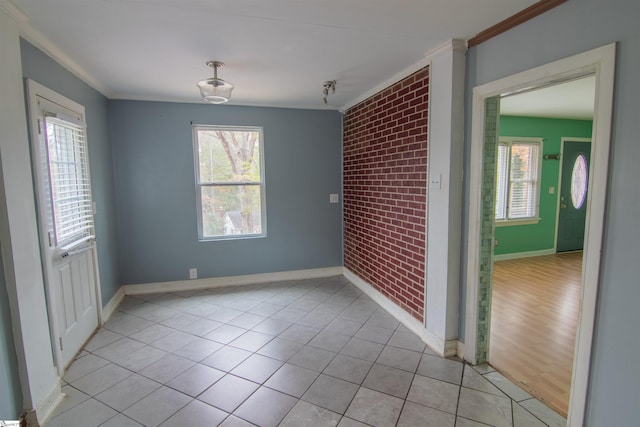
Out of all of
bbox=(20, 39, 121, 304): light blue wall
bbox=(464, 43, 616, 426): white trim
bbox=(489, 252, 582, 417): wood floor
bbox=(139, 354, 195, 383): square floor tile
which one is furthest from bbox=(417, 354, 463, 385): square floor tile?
bbox=(20, 39, 121, 304): light blue wall

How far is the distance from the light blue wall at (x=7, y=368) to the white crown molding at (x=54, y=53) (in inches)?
55.3

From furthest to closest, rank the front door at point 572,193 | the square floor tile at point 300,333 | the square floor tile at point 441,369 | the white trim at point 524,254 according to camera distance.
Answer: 1. the front door at point 572,193
2. the white trim at point 524,254
3. the square floor tile at point 300,333
4. the square floor tile at point 441,369

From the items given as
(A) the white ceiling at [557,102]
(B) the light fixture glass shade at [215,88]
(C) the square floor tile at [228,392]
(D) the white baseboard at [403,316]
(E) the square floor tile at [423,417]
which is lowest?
(C) the square floor tile at [228,392]

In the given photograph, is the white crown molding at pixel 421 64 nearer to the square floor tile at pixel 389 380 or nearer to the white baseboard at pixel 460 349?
the white baseboard at pixel 460 349

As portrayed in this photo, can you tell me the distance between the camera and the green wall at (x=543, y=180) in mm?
5302

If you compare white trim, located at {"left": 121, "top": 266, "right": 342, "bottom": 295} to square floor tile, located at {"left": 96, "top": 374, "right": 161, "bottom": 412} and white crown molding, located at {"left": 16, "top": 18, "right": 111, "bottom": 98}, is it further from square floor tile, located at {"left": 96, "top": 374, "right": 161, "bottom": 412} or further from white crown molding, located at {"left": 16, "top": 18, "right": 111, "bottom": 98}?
white crown molding, located at {"left": 16, "top": 18, "right": 111, "bottom": 98}

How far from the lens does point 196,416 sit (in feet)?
6.30

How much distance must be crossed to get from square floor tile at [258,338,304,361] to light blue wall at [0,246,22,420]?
1.46 m

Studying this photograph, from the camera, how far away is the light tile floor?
191 cm

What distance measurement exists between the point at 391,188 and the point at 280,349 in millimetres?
1830

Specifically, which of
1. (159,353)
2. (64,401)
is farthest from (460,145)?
(64,401)

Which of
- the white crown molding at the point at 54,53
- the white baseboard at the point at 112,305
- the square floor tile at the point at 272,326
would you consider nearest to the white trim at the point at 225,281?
the white baseboard at the point at 112,305

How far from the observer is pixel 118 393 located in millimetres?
2129

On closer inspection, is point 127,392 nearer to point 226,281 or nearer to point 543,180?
point 226,281
